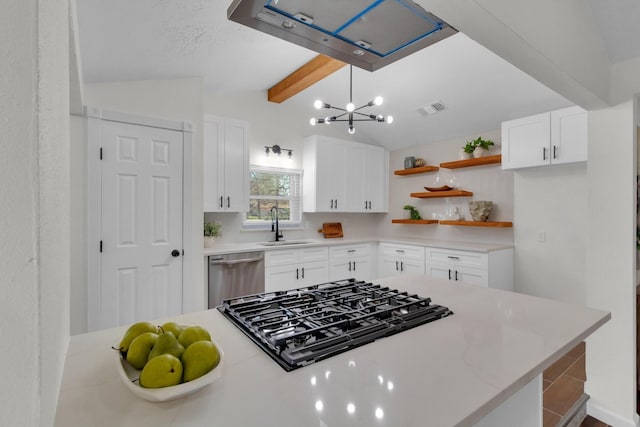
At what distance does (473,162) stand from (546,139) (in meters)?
0.89

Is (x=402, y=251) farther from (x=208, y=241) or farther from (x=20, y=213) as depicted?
(x=20, y=213)

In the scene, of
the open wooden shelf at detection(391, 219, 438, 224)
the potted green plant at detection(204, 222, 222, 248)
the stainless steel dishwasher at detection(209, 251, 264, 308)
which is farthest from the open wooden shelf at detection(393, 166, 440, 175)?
the potted green plant at detection(204, 222, 222, 248)

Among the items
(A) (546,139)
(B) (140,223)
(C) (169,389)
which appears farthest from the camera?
(A) (546,139)

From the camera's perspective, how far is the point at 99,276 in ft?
8.68


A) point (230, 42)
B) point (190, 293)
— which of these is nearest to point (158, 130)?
point (230, 42)

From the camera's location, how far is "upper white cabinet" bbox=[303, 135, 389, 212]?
4617mm

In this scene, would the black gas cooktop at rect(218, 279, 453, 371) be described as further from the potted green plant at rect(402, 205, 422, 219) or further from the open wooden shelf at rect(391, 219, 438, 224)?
the potted green plant at rect(402, 205, 422, 219)

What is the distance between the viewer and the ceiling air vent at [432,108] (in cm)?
399

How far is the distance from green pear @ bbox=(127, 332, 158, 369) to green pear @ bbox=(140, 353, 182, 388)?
10cm

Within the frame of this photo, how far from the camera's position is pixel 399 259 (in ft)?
14.8

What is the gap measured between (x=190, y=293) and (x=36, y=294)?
9.56ft

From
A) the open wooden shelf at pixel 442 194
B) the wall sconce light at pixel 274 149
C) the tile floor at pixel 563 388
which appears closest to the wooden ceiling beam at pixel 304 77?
the wall sconce light at pixel 274 149

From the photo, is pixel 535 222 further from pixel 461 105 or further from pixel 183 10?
pixel 183 10

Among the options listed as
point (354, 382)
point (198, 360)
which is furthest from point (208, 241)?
point (354, 382)
